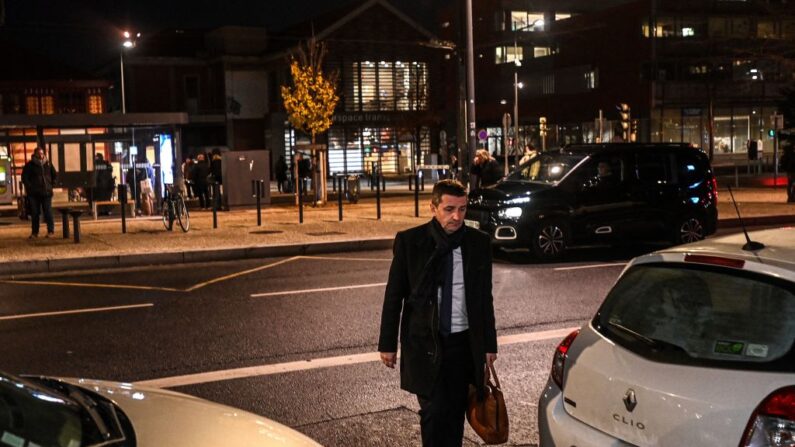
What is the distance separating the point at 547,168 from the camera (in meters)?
14.9

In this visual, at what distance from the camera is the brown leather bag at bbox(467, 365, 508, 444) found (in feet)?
14.5

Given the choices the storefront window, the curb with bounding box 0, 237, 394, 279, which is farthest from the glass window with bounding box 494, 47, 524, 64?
the curb with bounding box 0, 237, 394, 279

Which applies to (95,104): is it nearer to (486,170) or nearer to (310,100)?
(310,100)

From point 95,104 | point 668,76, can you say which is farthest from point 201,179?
point 668,76

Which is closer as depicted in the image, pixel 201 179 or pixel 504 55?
pixel 201 179

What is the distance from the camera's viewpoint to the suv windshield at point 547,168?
48.0 feet

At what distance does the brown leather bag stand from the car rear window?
2.08ft

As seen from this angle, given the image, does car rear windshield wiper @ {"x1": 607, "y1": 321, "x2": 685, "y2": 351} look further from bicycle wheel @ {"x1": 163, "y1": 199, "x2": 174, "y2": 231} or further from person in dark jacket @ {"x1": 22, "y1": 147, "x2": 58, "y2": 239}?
person in dark jacket @ {"x1": 22, "y1": 147, "x2": 58, "y2": 239}

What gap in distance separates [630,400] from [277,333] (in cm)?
579

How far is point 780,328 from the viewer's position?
11.6 feet

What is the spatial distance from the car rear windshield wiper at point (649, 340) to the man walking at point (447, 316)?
2.30 ft

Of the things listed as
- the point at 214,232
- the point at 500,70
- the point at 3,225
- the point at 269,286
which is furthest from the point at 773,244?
the point at 500,70

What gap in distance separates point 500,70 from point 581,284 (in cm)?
6609

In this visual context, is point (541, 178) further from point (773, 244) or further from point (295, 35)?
point (295, 35)
